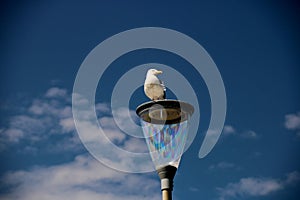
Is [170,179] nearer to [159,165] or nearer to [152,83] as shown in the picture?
[159,165]

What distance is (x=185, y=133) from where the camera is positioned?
53.5 ft

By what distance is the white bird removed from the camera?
16.8m

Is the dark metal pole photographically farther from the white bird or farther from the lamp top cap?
the white bird

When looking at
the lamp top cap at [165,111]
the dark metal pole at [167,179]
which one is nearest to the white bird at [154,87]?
the lamp top cap at [165,111]

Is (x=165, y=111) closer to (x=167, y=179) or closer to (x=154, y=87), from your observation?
(x=154, y=87)

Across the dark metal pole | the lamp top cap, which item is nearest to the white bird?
the lamp top cap

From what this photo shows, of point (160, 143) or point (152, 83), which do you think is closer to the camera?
point (160, 143)

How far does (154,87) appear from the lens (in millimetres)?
16797

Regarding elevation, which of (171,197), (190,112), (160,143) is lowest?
(171,197)

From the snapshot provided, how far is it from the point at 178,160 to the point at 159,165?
64 cm

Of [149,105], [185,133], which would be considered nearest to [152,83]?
[149,105]

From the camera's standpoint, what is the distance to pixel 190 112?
1641cm

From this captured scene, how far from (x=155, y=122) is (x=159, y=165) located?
4.72 feet

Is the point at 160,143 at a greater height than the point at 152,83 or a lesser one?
lesser
